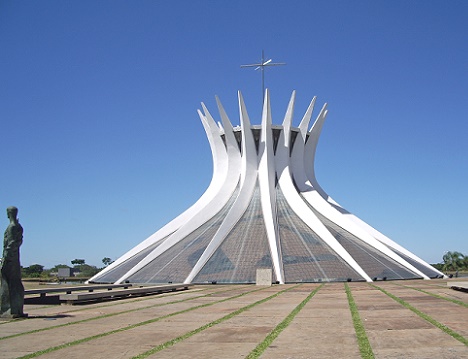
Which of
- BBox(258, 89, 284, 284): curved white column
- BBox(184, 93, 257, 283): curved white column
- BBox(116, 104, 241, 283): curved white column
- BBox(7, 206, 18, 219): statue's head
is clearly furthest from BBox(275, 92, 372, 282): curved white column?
BBox(7, 206, 18, 219): statue's head

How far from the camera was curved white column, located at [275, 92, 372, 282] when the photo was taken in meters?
30.6

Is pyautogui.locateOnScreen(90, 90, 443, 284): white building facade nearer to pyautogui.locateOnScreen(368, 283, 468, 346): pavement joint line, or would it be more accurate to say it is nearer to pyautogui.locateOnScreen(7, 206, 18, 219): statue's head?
pyautogui.locateOnScreen(368, 283, 468, 346): pavement joint line

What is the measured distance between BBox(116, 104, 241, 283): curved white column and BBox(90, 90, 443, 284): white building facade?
0.07 m

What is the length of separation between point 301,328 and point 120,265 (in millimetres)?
27064

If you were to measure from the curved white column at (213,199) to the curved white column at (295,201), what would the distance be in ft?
11.1

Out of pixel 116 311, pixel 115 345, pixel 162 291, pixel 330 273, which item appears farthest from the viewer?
pixel 330 273

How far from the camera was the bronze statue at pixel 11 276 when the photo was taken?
1227 cm

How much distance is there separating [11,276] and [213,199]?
84.7ft

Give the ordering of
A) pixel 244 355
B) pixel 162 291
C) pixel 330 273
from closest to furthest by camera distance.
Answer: pixel 244 355 → pixel 162 291 → pixel 330 273

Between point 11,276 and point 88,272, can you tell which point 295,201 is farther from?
point 88,272

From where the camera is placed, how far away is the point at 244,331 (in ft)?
30.4

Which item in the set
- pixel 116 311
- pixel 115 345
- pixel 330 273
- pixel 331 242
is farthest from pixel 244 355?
pixel 331 242

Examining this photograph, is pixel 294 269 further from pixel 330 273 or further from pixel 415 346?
pixel 415 346

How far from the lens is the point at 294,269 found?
29.3m
